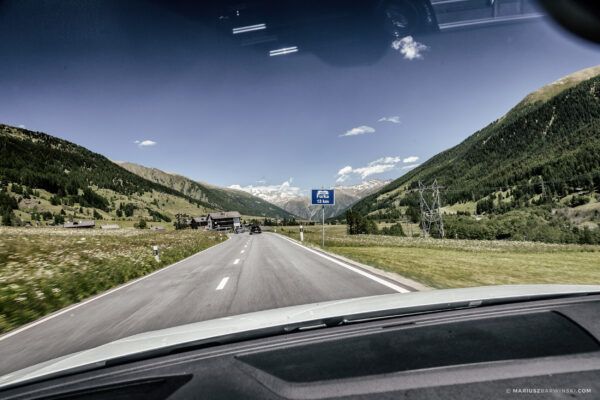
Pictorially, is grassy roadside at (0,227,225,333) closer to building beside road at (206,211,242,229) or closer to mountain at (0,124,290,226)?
mountain at (0,124,290,226)

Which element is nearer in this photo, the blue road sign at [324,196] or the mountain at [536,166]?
the blue road sign at [324,196]

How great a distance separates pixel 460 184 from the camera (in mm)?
163375

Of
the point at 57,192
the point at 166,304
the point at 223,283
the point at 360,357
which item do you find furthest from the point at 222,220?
the point at 360,357

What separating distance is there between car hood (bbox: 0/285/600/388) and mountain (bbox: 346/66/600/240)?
64775 millimetres

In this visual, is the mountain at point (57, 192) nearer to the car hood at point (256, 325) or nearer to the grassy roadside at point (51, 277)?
the grassy roadside at point (51, 277)

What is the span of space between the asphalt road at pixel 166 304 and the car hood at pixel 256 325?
6.71ft

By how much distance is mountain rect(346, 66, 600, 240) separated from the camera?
96.1 m

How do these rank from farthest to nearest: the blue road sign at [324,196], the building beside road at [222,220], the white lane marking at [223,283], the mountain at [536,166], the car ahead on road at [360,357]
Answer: the building beside road at [222,220], the mountain at [536,166], the blue road sign at [324,196], the white lane marking at [223,283], the car ahead on road at [360,357]

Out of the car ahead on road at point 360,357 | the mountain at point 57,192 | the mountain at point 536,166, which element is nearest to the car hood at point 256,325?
the car ahead on road at point 360,357

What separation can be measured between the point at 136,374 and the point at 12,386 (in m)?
0.82

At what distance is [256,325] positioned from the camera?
2387 millimetres

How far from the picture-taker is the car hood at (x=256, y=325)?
189 cm

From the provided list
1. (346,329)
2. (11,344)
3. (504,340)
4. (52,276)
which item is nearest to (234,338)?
(346,329)

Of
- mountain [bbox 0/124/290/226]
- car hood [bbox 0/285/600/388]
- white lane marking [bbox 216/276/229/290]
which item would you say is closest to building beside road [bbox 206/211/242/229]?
mountain [bbox 0/124/290/226]
